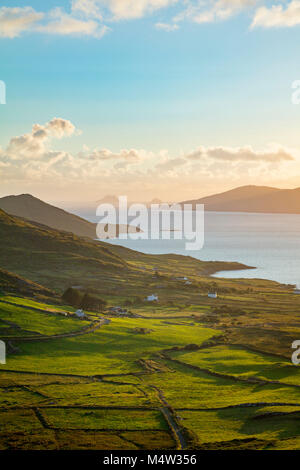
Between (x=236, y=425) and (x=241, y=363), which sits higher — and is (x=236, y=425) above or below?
above

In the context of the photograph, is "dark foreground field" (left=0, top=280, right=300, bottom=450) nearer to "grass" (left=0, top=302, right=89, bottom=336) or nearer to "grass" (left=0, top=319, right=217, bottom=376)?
"grass" (left=0, top=319, right=217, bottom=376)

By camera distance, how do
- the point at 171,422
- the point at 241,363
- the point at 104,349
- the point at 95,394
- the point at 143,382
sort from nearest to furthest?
the point at 171,422, the point at 95,394, the point at 143,382, the point at 241,363, the point at 104,349

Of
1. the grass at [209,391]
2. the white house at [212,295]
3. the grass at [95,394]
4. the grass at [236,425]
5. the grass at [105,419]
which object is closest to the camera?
the grass at [236,425]

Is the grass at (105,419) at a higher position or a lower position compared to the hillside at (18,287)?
lower

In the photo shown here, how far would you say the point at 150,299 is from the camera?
146m

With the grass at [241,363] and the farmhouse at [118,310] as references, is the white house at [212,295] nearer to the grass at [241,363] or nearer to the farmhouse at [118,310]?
the farmhouse at [118,310]

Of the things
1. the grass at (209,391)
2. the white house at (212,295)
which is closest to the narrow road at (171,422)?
the grass at (209,391)

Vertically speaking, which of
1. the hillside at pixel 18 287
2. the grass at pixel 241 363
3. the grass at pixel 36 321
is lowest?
the grass at pixel 241 363

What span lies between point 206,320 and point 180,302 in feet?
114

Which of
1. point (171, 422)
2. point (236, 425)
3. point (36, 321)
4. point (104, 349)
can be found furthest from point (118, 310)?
point (236, 425)

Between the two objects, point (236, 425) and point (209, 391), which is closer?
point (236, 425)

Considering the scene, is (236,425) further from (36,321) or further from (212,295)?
(212,295)

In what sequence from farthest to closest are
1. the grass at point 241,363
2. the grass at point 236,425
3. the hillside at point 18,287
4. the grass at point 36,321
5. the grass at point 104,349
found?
the hillside at point 18,287 < the grass at point 36,321 < the grass at point 104,349 < the grass at point 241,363 < the grass at point 236,425
